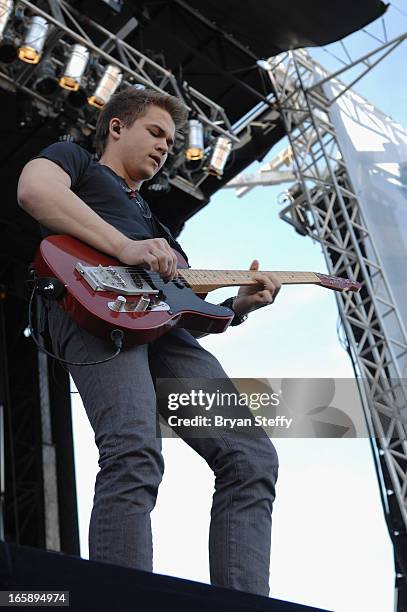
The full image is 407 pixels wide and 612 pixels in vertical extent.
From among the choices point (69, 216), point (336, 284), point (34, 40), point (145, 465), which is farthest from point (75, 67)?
point (145, 465)

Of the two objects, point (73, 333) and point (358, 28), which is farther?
point (358, 28)

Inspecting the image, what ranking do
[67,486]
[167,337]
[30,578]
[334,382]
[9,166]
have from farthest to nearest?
[67,486]
[9,166]
[334,382]
[167,337]
[30,578]

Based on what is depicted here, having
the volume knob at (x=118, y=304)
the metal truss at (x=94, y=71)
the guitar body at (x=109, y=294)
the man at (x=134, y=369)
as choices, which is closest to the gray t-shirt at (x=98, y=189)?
the man at (x=134, y=369)

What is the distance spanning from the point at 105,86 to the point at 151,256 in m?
4.00

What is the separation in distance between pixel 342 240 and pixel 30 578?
16.7 feet

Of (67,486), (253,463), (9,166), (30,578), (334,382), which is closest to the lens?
(30,578)

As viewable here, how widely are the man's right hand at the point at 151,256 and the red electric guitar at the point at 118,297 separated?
0.05 m

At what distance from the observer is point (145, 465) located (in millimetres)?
1591

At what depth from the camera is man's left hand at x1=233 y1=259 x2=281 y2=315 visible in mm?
2100

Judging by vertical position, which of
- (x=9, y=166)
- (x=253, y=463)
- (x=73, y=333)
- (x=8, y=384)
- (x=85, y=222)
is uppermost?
(x=9, y=166)

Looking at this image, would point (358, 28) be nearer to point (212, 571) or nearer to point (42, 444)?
point (42, 444)

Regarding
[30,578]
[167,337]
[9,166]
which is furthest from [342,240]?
[30,578]

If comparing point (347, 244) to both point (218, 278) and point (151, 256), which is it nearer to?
point (218, 278)

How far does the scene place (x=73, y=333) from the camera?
1.76 metres
